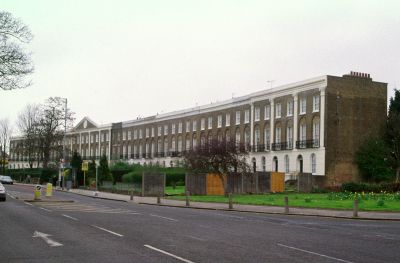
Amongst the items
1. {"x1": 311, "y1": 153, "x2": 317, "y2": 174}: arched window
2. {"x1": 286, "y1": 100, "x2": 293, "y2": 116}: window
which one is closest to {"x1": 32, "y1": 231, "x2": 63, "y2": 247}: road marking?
{"x1": 311, "y1": 153, "x2": 317, "y2": 174}: arched window

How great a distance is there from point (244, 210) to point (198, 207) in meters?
4.20

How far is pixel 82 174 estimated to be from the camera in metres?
78.6

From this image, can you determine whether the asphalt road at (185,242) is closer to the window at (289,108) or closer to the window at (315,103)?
the window at (315,103)

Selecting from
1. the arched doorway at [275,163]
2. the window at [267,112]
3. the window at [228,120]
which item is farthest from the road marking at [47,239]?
the window at [228,120]

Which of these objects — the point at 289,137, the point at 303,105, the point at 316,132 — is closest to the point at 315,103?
the point at 303,105

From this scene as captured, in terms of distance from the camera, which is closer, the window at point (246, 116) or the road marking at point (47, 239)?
the road marking at point (47, 239)


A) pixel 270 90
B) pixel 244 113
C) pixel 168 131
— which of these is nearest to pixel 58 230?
pixel 270 90

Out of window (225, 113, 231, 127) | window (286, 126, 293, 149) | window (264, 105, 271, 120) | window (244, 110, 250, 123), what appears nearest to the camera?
window (286, 126, 293, 149)

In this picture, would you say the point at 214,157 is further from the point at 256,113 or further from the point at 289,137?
the point at 256,113

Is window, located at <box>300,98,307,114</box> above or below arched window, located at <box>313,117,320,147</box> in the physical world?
above

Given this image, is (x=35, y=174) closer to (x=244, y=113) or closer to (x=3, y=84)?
(x=244, y=113)

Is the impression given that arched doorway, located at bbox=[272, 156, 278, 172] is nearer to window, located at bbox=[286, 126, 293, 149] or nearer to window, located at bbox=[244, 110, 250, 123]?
window, located at bbox=[286, 126, 293, 149]

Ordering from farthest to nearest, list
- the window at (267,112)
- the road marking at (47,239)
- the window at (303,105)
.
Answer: the window at (267,112) → the window at (303,105) → the road marking at (47,239)

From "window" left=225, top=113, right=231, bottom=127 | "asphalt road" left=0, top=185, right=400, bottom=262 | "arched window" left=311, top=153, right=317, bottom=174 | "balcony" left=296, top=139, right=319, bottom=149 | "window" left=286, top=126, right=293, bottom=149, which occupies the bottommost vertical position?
"asphalt road" left=0, top=185, right=400, bottom=262
